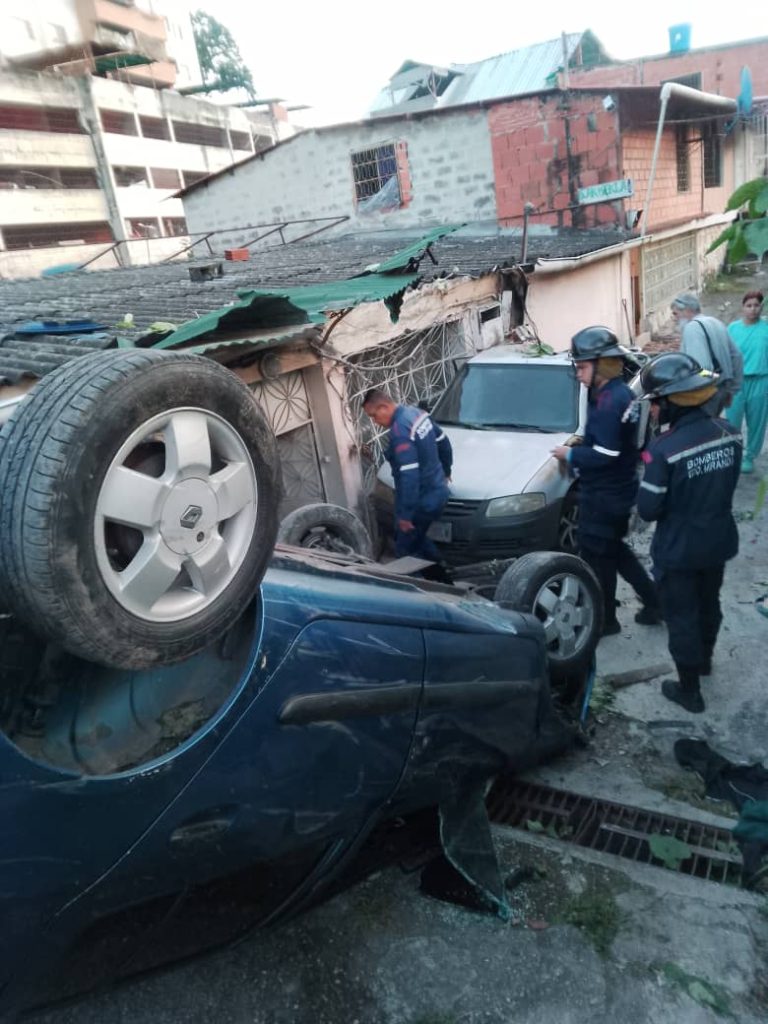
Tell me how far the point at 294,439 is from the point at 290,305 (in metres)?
2.16

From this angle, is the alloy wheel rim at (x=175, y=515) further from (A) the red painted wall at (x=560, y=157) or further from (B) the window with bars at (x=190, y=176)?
(B) the window with bars at (x=190, y=176)

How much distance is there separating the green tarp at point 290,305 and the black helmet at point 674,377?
2.43 m

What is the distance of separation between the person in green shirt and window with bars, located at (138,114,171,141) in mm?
32141

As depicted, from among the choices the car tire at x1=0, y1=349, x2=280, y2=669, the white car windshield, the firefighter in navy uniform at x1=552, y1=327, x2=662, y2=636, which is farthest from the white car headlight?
the car tire at x1=0, y1=349, x2=280, y2=669

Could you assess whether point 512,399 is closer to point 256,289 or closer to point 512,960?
point 256,289

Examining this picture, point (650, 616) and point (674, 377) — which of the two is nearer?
point (674, 377)

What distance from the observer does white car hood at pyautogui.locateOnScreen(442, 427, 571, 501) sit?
586 centimetres

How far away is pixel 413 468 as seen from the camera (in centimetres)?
549

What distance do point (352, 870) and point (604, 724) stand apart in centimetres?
202

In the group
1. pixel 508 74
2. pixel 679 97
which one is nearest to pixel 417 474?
pixel 679 97

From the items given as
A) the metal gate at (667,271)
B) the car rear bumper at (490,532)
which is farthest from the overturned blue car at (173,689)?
the metal gate at (667,271)

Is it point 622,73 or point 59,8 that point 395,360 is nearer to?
point 59,8

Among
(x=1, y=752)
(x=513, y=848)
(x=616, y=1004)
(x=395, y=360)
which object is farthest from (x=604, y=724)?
(x=395, y=360)

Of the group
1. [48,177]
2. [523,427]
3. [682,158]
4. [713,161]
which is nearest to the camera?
[523,427]
